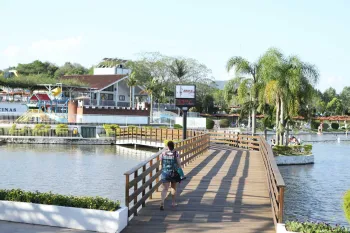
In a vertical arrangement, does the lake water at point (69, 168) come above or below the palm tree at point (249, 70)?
below

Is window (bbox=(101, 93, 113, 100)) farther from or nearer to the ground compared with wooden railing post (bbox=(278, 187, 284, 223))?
farther from the ground

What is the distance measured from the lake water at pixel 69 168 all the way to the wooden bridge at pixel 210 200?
491 centimetres

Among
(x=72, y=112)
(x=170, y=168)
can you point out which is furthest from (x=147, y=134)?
(x=170, y=168)

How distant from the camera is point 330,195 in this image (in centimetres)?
2466

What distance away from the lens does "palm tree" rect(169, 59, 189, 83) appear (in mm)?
96062

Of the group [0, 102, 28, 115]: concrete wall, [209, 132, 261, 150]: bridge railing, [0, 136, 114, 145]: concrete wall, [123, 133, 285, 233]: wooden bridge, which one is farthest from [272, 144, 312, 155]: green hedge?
[0, 102, 28, 115]: concrete wall

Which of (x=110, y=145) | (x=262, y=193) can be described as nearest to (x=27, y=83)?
(x=110, y=145)

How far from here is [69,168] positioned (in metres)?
33.1

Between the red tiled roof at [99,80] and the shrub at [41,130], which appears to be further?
the red tiled roof at [99,80]

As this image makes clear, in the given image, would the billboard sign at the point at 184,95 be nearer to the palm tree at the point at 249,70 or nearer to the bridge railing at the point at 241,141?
the bridge railing at the point at 241,141

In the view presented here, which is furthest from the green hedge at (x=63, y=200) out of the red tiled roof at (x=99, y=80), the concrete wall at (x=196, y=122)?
the red tiled roof at (x=99, y=80)

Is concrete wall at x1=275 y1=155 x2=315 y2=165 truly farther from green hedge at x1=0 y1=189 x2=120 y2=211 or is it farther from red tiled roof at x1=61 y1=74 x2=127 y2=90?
red tiled roof at x1=61 y1=74 x2=127 y2=90

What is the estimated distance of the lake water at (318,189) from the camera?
65.1 feet

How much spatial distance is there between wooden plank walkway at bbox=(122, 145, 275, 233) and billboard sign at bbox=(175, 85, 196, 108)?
28.2ft
